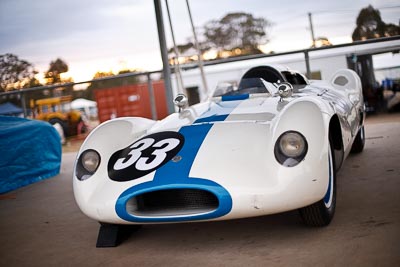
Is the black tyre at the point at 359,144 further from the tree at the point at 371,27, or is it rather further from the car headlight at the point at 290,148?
the tree at the point at 371,27

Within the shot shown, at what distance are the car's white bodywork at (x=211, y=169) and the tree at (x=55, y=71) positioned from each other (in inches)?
237

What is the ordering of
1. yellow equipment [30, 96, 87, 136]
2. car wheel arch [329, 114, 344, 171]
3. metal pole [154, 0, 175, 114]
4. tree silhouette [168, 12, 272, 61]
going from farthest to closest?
yellow equipment [30, 96, 87, 136] < tree silhouette [168, 12, 272, 61] < metal pole [154, 0, 175, 114] < car wheel arch [329, 114, 344, 171]

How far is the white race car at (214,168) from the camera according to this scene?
2723 millimetres

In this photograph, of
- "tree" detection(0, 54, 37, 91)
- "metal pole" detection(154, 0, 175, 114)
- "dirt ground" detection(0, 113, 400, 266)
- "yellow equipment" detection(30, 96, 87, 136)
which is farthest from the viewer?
"yellow equipment" detection(30, 96, 87, 136)

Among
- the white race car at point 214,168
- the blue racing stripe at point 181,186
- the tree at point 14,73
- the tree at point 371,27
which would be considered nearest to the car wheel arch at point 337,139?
the white race car at point 214,168

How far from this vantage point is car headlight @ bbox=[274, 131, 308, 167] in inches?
109

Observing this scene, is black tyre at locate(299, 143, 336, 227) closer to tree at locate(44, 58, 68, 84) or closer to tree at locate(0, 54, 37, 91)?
tree at locate(0, 54, 37, 91)

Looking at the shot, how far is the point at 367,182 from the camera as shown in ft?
13.4

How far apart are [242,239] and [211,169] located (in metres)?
0.48

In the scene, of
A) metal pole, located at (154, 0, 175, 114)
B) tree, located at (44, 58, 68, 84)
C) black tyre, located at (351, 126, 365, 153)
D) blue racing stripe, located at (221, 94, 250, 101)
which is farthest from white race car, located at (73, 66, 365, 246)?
tree, located at (44, 58, 68, 84)

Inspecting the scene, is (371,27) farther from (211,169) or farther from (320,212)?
(211,169)

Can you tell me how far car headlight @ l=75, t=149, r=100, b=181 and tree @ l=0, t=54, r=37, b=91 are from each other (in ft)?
16.9

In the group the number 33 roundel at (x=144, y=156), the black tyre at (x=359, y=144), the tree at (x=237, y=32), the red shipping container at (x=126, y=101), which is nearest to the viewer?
the number 33 roundel at (x=144, y=156)

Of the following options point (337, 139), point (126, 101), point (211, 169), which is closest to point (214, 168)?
point (211, 169)
